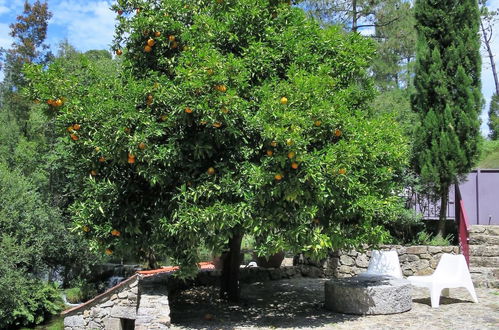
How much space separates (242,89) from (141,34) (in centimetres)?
185

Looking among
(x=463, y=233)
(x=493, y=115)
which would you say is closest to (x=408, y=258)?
(x=463, y=233)

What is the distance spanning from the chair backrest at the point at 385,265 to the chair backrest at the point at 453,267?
3.88 feet

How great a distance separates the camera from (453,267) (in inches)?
322

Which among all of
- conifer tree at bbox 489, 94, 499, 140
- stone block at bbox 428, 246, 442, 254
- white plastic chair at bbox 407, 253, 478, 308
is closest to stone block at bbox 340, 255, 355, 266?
stone block at bbox 428, 246, 442, 254

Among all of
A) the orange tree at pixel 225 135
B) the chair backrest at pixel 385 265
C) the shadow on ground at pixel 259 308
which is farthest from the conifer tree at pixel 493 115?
the orange tree at pixel 225 135

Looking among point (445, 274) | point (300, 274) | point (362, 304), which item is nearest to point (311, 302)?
point (362, 304)

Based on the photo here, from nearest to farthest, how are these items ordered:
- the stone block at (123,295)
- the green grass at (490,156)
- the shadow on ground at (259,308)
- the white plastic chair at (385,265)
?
the shadow on ground at (259,308), the white plastic chair at (385,265), the stone block at (123,295), the green grass at (490,156)

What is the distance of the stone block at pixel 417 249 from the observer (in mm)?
10906

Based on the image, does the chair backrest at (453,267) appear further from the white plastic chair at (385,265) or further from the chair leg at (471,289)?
the white plastic chair at (385,265)

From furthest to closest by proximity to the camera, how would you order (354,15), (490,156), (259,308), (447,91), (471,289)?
1. (490,156)
2. (354,15)
3. (447,91)
4. (259,308)
5. (471,289)

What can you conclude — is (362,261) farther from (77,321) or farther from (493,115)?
(493,115)

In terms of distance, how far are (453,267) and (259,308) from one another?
10.8ft

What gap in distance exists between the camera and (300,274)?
12.0 metres

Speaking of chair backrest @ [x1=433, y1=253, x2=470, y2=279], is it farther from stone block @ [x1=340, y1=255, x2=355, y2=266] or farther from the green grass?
the green grass
